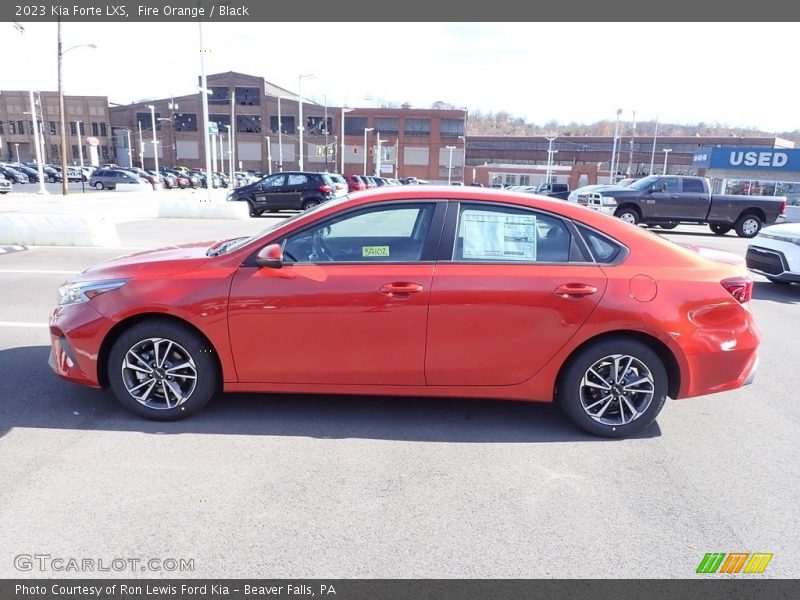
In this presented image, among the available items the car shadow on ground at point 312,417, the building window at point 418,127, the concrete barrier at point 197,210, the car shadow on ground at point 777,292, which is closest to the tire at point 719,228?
the car shadow on ground at point 777,292

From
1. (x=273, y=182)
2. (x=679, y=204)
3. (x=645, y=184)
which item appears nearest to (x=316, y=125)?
(x=273, y=182)

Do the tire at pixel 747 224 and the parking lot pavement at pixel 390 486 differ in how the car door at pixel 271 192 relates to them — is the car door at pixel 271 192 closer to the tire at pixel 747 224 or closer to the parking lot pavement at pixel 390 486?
the tire at pixel 747 224

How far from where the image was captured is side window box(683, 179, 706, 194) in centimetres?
1942

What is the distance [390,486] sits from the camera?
135 inches

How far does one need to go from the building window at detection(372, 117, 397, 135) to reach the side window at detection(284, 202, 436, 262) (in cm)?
9487

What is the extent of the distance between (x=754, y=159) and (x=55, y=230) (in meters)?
42.7

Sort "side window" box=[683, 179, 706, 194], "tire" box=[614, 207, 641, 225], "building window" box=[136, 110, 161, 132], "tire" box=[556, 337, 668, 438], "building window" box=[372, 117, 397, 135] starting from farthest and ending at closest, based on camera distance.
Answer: "building window" box=[372, 117, 397, 135] < "building window" box=[136, 110, 161, 132] < "side window" box=[683, 179, 706, 194] < "tire" box=[614, 207, 641, 225] < "tire" box=[556, 337, 668, 438]

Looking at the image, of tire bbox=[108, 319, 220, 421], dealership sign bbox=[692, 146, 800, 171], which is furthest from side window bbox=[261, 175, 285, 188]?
dealership sign bbox=[692, 146, 800, 171]

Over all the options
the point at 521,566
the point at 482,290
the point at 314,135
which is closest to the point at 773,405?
the point at 482,290

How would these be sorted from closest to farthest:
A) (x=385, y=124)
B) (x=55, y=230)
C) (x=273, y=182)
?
(x=55, y=230), (x=273, y=182), (x=385, y=124)

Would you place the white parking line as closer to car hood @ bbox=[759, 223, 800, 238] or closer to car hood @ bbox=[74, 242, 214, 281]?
car hood @ bbox=[74, 242, 214, 281]

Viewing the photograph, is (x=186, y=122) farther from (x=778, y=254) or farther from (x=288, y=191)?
(x=778, y=254)

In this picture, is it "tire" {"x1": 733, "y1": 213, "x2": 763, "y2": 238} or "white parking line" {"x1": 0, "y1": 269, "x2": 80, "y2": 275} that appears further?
"tire" {"x1": 733, "y1": 213, "x2": 763, "y2": 238}

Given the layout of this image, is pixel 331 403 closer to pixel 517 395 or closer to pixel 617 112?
pixel 517 395
